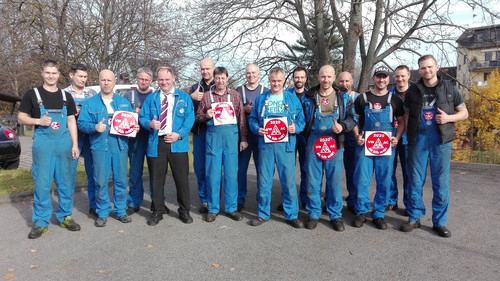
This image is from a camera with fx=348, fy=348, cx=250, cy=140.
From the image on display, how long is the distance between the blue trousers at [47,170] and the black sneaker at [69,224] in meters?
0.15

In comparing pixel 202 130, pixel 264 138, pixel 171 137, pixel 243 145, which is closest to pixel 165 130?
pixel 171 137

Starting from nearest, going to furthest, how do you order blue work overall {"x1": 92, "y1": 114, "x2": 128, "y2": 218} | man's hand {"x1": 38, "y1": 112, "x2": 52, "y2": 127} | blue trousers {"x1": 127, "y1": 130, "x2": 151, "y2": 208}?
man's hand {"x1": 38, "y1": 112, "x2": 52, "y2": 127}, blue work overall {"x1": 92, "y1": 114, "x2": 128, "y2": 218}, blue trousers {"x1": 127, "y1": 130, "x2": 151, "y2": 208}

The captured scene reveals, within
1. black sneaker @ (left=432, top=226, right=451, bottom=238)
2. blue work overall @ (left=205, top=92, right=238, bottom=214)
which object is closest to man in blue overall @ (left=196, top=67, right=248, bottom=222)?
blue work overall @ (left=205, top=92, right=238, bottom=214)

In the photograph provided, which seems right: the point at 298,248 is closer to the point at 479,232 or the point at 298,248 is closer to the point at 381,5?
the point at 479,232

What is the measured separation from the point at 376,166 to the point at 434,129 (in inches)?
34.3

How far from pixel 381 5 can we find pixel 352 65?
200 centimetres

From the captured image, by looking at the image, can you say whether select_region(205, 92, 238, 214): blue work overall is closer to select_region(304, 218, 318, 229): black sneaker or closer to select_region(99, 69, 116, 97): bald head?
select_region(304, 218, 318, 229): black sneaker

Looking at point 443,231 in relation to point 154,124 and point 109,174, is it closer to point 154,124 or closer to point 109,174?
point 154,124

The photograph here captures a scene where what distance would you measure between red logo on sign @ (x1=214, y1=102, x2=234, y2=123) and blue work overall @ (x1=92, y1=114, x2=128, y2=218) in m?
1.45

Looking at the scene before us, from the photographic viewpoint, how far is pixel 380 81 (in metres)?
4.77

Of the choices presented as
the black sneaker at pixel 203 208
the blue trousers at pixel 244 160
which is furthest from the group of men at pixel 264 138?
the black sneaker at pixel 203 208

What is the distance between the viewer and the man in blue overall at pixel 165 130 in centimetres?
494

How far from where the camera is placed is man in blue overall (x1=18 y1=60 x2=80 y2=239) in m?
4.41

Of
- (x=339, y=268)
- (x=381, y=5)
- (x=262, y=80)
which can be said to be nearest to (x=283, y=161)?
(x=339, y=268)
